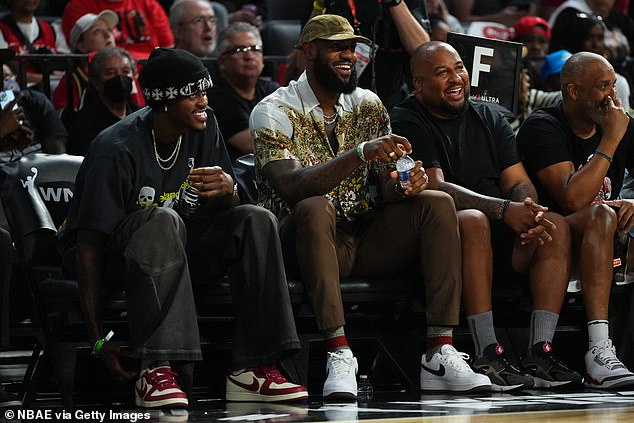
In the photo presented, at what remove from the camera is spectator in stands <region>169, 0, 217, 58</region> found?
801 centimetres

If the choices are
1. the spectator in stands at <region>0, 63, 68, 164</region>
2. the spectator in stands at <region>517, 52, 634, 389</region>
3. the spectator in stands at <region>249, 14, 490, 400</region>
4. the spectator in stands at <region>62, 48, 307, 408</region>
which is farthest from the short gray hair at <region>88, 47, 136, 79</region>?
the spectator in stands at <region>517, 52, 634, 389</region>

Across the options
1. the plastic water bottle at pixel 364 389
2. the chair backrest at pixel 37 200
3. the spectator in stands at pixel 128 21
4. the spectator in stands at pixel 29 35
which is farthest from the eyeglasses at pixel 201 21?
the plastic water bottle at pixel 364 389

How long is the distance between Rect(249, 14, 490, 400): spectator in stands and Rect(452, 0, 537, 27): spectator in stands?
4.94 meters

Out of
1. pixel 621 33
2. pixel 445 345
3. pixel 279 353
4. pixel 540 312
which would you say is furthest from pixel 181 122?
pixel 621 33

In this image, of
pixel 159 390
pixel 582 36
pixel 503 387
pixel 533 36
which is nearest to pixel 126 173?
pixel 159 390

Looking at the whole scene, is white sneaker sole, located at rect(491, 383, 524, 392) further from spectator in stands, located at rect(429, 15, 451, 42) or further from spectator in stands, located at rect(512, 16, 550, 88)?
spectator in stands, located at rect(512, 16, 550, 88)

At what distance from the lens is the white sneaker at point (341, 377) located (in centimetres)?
461

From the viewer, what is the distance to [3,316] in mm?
4703

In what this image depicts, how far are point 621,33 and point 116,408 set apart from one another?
631 centimetres

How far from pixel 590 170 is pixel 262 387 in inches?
70.1

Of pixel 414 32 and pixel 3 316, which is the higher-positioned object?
pixel 414 32

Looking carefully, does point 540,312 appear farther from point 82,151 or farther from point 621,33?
point 621,33

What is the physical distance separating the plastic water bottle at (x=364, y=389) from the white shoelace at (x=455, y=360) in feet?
1.10

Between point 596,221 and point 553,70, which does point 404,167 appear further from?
point 553,70
